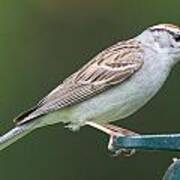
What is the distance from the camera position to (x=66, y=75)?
9664 millimetres

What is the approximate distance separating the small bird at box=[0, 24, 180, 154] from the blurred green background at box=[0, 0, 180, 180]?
1653mm

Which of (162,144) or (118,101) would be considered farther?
(118,101)

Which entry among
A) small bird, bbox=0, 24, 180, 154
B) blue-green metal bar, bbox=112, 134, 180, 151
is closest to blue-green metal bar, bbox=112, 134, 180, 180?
blue-green metal bar, bbox=112, 134, 180, 151

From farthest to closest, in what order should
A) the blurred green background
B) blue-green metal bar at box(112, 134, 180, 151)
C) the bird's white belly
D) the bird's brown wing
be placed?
the blurred green background < the bird's brown wing < the bird's white belly < blue-green metal bar at box(112, 134, 180, 151)

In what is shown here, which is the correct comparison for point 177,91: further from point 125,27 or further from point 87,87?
point 87,87

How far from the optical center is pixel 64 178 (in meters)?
9.48

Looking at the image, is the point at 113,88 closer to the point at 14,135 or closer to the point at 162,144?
the point at 14,135

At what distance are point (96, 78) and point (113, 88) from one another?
16 cm

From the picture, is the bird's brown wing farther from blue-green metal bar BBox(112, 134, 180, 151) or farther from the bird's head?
blue-green metal bar BBox(112, 134, 180, 151)

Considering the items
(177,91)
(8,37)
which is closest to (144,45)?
(177,91)

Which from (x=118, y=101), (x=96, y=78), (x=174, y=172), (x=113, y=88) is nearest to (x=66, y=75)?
(x=96, y=78)

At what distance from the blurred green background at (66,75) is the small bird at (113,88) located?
1653mm

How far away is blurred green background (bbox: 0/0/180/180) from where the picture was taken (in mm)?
9422

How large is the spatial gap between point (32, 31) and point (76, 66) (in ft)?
1.36
